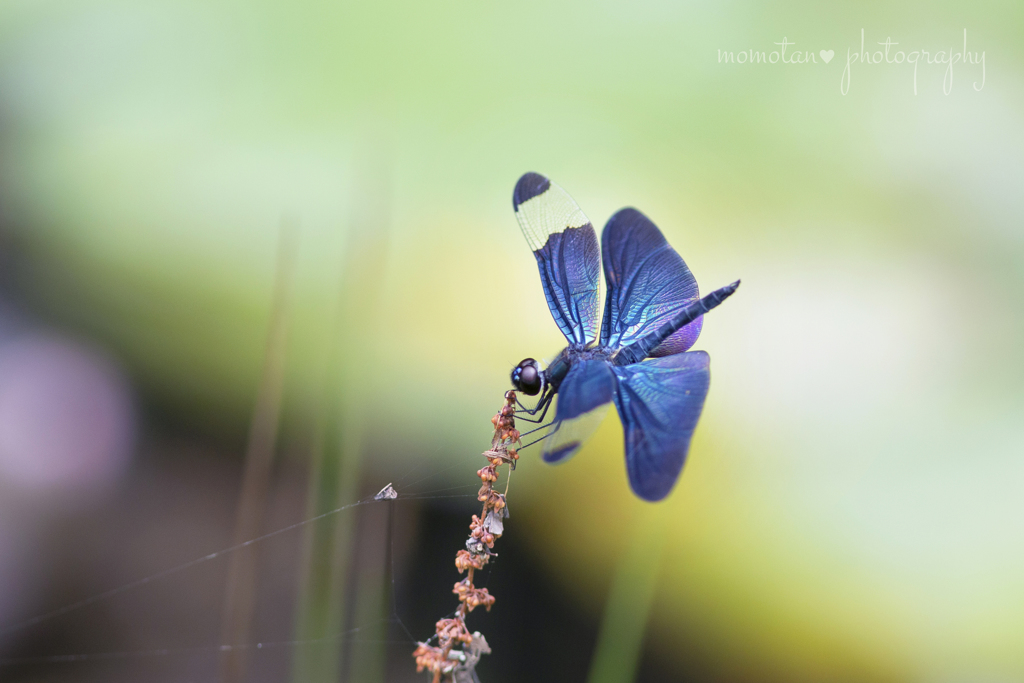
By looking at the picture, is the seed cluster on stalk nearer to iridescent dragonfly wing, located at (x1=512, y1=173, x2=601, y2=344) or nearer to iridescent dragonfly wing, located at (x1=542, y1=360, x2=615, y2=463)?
iridescent dragonfly wing, located at (x1=542, y1=360, x2=615, y2=463)

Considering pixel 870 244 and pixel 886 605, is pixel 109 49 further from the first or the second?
pixel 886 605

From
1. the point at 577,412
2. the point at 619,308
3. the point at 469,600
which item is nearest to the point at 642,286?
the point at 619,308

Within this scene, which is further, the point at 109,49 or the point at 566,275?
the point at 109,49

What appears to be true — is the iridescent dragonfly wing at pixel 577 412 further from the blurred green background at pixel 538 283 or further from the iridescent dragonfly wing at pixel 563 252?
the blurred green background at pixel 538 283

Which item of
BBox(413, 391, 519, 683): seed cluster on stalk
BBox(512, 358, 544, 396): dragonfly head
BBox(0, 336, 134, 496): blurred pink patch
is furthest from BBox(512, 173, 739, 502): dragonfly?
BBox(0, 336, 134, 496): blurred pink patch

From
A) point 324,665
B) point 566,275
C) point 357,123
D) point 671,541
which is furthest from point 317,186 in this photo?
point 671,541

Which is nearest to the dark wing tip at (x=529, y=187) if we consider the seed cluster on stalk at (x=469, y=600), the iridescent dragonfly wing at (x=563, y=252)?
the iridescent dragonfly wing at (x=563, y=252)

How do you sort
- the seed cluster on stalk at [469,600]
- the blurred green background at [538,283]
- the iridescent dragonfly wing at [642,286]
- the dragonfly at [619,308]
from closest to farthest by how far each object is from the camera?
the seed cluster on stalk at [469,600] < the dragonfly at [619,308] < the iridescent dragonfly wing at [642,286] < the blurred green background at [538,283]
